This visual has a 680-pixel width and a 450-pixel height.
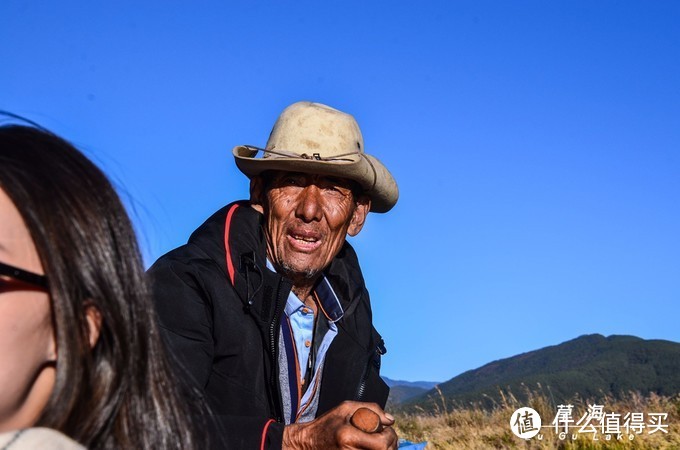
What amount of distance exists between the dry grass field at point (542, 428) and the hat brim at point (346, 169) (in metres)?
2.79

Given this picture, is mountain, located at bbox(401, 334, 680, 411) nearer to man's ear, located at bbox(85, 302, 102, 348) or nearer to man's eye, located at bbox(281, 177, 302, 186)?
man's eye, located at bbox(281, 177, 302, 186)

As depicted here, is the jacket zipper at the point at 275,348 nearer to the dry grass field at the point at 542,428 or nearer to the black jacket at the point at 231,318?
the black jacket at the point at 231,318

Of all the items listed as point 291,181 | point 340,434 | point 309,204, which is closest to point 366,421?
point 340,434

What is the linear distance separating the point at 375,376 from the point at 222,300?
4.06 ft

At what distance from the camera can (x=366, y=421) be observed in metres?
3.22

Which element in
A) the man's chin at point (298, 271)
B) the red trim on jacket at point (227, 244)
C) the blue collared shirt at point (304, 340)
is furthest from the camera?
the man's chin at point (298, 271)

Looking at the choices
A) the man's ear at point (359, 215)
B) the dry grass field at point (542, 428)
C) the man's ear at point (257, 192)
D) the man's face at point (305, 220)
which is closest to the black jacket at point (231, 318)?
the man's face at point (305, 220)

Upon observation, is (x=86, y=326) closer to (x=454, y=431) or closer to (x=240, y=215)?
(x=240, y=215)

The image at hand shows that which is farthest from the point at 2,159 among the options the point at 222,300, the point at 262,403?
the point at 262,403

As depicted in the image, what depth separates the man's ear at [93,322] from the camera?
4.75 ft

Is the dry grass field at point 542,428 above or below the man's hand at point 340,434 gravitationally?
above

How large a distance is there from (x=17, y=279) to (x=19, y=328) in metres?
0.08

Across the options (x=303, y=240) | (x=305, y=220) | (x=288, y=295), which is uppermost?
(x=305, y=220)

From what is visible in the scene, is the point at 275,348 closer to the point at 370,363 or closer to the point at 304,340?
the point at 304,340
